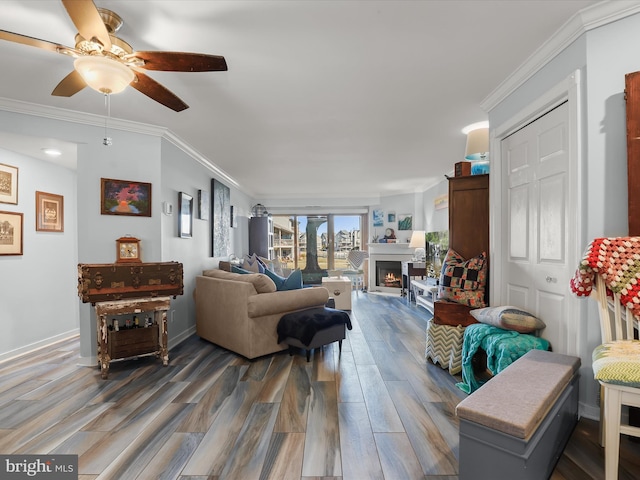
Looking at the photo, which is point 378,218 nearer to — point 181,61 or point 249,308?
point 249,308

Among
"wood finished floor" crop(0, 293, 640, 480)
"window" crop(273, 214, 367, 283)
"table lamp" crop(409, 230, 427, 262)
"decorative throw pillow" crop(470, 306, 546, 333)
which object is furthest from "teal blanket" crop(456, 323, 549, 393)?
"window" crop(273, 214, 367, 283)

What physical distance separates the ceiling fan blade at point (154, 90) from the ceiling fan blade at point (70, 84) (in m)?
0.34

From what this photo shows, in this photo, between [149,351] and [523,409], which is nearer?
[523,409]

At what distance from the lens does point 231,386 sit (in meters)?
2.64

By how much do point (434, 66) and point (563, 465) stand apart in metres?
2.52

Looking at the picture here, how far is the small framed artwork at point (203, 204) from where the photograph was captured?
14.9 ft

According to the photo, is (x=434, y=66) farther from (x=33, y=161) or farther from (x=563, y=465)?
(x=33, y=161)

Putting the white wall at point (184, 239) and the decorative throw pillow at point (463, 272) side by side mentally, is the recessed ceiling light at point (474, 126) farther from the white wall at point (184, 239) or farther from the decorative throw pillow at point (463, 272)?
the white wall at point (184, 239)

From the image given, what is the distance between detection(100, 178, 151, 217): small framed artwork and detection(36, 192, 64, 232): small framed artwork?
1189 mm

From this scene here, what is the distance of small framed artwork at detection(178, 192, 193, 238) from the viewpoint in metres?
3.94

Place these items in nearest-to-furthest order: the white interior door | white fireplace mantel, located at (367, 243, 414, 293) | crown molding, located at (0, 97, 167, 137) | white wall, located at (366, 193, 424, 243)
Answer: the white interior door → crown molding, located at (0, 97, 167, 137) → white wall, located at (366, 193, 424, 243) → white fireplace mantel, located at (367, 243, 414, 293)

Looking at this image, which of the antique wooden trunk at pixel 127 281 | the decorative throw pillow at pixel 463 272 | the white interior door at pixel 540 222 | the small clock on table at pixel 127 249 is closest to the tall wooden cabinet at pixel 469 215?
the decorative throw pillow at pixel 463 272

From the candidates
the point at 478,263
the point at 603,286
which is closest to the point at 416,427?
the point at 603,286

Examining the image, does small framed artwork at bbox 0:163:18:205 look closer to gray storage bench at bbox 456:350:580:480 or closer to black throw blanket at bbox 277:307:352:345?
black throw blanket at bbox 277:307:352:345
